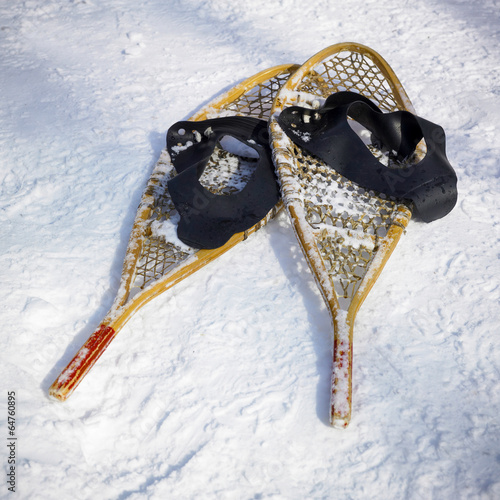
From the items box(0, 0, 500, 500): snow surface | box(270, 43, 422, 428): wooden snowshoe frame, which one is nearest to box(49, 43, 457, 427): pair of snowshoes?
box(270, 43, 422, 428): wooden snowshoe frame

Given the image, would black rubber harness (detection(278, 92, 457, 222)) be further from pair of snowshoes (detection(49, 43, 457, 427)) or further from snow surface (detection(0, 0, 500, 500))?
snow surface (detection(0, 0, 500, 500))

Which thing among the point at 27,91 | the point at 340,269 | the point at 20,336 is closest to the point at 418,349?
the point at 340,269

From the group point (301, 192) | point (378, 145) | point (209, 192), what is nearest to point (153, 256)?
point (209, 192)

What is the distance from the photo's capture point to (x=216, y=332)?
190 cm

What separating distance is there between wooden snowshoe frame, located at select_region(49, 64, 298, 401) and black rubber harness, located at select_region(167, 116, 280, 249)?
5cm

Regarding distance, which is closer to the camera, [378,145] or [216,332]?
[216,332]

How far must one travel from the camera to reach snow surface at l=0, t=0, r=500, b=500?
1.56m

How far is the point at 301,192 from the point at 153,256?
25.9 inches

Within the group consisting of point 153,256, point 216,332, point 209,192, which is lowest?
point 216,332

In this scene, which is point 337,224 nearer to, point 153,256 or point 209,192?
point 209,192

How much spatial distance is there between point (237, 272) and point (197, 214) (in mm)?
285

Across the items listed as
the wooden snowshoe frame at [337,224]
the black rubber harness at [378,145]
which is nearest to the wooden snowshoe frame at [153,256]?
the wooden snowshoe frame at [337,224]

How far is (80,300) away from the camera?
1.96 meters

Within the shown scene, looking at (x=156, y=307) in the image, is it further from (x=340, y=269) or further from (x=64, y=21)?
(x=64, y=21)
